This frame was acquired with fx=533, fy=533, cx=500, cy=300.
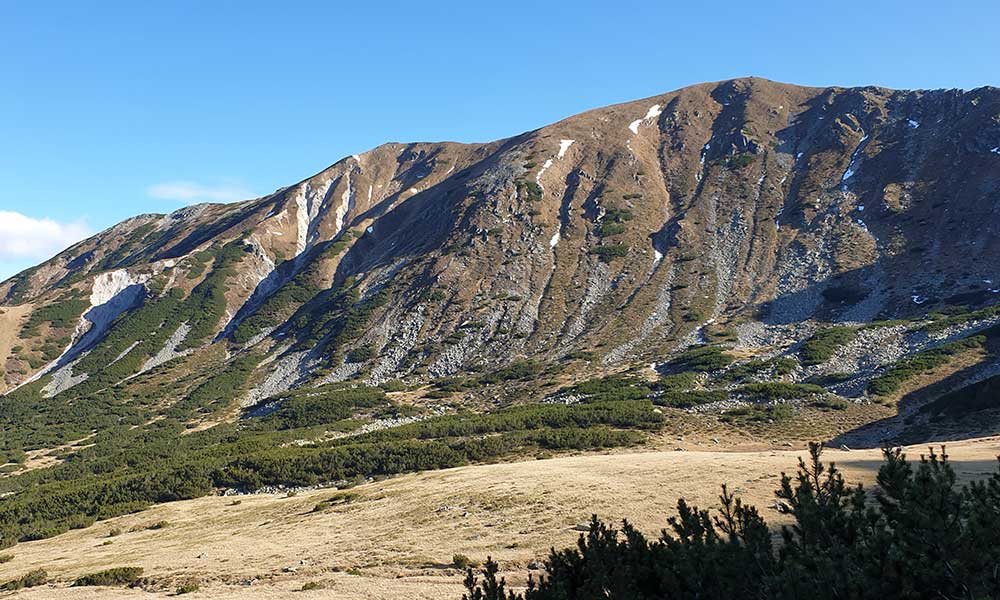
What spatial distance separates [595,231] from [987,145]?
241 ft

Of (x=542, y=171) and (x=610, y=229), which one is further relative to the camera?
(x=542, y=171)

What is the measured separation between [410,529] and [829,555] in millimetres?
20771

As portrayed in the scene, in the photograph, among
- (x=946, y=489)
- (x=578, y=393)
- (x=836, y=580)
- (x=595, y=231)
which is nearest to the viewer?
(x=836, y=580)

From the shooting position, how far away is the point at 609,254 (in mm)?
108312

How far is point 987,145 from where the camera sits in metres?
99.4

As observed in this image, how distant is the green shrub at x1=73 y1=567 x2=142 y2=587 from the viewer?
22.8 metres

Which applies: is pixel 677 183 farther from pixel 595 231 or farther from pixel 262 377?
pixel 262 377

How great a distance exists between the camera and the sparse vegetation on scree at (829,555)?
8.12 meters

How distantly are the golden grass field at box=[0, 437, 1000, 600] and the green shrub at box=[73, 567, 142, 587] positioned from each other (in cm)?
62

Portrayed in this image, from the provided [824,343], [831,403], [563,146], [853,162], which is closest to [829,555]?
[831,403]

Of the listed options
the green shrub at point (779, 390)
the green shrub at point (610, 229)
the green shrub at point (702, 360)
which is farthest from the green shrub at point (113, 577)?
the green shrub at point (610, 229)

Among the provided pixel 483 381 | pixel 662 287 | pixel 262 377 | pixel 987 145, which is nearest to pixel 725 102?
pixel 987 145

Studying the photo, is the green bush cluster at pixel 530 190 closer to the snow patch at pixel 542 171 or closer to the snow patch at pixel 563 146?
the snow patch at pixel 542 171

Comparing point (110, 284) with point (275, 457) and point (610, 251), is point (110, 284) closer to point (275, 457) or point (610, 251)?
point (275, 457)
